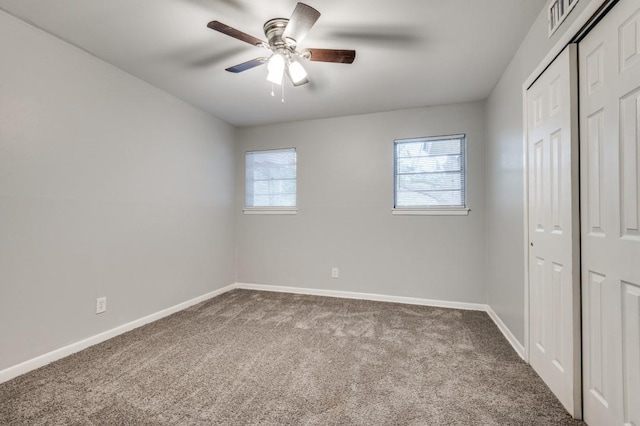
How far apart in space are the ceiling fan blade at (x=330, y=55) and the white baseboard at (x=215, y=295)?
2.55m

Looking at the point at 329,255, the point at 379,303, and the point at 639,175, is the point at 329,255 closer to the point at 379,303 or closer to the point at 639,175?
the point at 379,303

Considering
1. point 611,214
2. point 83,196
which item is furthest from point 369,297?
point 83,196

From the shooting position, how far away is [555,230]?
1.76 meters

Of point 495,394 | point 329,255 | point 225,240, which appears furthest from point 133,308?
point 495,394

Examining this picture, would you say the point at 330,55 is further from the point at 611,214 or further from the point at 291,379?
the point at 291,379

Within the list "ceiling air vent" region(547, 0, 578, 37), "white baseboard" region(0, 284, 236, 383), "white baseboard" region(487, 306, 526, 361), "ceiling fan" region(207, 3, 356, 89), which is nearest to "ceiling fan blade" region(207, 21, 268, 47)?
"ceiling fan" region(207, 3, 356, 89)

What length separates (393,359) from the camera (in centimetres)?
222

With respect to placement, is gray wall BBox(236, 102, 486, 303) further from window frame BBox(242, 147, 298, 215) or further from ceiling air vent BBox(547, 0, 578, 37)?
ceiling air vent BBox(547, 0, 578, 37)

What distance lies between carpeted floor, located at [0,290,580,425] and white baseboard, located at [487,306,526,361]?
10cm

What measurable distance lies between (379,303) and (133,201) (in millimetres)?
3000

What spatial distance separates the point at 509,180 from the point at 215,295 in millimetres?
3699

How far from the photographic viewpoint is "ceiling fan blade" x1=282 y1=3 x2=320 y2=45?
1575 millimetres

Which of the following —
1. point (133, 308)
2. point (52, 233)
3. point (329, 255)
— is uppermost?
point (52, 233)

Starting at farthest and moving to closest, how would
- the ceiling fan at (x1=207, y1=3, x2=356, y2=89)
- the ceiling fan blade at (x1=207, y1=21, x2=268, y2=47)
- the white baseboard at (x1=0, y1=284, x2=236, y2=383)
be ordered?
the white baseboard at (x1=0, y1=284, x2=236, y2=383) < the ceiling fan at (x1=207, y1=3, x2=356, y2=89) < the ceiling fan blade at (x1=207, y1=21, x2=268, y2=47)
